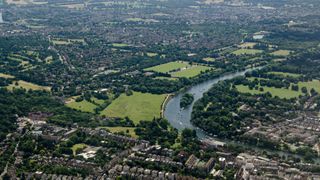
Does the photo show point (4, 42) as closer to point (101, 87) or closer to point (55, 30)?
point (55, 30)

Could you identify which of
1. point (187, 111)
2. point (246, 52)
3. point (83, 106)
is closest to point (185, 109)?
point (187, 111)

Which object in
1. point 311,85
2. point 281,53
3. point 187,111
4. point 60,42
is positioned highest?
point 281,53

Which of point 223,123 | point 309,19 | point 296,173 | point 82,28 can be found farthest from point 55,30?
point 296,173

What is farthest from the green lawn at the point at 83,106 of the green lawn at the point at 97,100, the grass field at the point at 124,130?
the grass field at the point at 124,130

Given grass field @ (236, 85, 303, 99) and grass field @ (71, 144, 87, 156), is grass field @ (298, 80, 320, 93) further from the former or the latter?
grass field @ (71, 144, 87, 156)

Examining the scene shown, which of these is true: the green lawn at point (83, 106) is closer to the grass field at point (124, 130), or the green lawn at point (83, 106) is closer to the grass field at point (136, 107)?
the grass field at point (136, 107)

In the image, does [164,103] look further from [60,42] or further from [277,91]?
[60,42]
